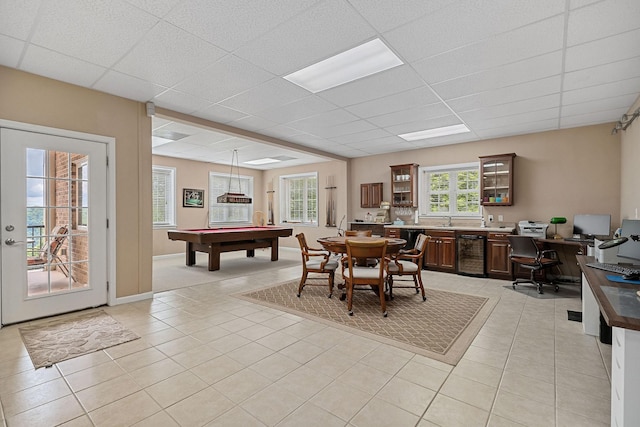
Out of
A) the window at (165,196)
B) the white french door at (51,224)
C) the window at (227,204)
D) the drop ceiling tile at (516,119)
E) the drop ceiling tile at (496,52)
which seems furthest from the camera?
the window at (227,204)

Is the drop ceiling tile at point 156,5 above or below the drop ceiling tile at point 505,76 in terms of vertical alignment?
above

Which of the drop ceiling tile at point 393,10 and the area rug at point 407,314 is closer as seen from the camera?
the drop ceiling tile at point 393,10

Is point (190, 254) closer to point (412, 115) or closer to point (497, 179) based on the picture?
point (412, 115)

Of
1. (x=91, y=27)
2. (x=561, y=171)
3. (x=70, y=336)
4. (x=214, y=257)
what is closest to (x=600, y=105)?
(x=561, y=171)

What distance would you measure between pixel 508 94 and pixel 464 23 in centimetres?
192

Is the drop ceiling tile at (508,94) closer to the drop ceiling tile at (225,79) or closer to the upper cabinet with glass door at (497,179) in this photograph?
the upper cabinet with glass door at (497,179)

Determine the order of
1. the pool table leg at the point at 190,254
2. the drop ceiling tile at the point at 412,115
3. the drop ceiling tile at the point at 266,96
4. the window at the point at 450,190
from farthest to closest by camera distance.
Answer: the pool table leg at the point at 190,254, the window at the point at 450,190, the drop ceiling tile at the point at 412,115, the drop ceiling tile at the point at 266,96

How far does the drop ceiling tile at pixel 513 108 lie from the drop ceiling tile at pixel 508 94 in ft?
0.48

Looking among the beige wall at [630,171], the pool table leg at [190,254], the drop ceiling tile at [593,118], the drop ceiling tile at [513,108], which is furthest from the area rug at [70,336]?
the drop ceiling tile at [593,118]

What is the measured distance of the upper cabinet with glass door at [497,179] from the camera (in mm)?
5793

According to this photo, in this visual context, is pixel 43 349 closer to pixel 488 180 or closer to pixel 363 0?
pixel 363 0

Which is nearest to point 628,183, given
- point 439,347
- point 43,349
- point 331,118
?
point 439,347

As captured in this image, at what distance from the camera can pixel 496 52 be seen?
2.90 metres

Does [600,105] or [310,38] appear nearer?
[310,38]
